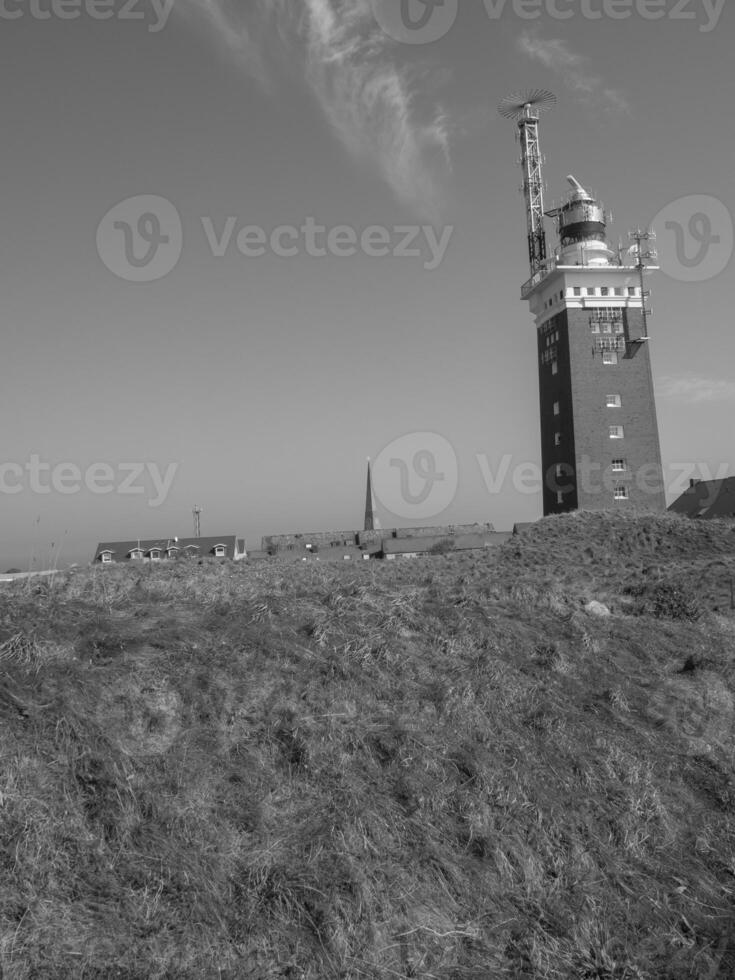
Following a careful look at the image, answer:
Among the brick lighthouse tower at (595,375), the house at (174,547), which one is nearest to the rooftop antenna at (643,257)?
the brick lighthouse tower at (595,375)

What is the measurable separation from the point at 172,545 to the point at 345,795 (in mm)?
50392

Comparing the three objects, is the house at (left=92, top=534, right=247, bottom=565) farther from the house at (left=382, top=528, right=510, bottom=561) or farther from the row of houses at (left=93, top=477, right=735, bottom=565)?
the house at (left=382, top=528, right=510, bottom=561)

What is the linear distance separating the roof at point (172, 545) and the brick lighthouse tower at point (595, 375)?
2504 cm

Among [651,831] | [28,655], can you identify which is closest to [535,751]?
[651,831]

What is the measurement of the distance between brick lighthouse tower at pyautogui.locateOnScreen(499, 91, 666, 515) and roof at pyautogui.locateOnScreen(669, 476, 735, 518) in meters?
5.21

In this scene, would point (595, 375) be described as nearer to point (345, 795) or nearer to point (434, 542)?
point (434, 542)

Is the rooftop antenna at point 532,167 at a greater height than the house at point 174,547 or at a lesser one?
greater

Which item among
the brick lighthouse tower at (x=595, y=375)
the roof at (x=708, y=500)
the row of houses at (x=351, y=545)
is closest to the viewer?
the row of houses at (x=351, y=545)

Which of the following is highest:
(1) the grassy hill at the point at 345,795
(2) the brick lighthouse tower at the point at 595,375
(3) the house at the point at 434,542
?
(2) the brick lighthouse tower at the point at 595,375

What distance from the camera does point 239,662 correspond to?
763 centimetres

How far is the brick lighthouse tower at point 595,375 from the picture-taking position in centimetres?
4494

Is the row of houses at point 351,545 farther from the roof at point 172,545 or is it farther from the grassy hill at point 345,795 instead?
the grassy hill at point 345,795

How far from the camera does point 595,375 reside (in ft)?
150

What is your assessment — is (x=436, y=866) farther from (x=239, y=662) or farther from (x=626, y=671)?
(x=626, y=671)
